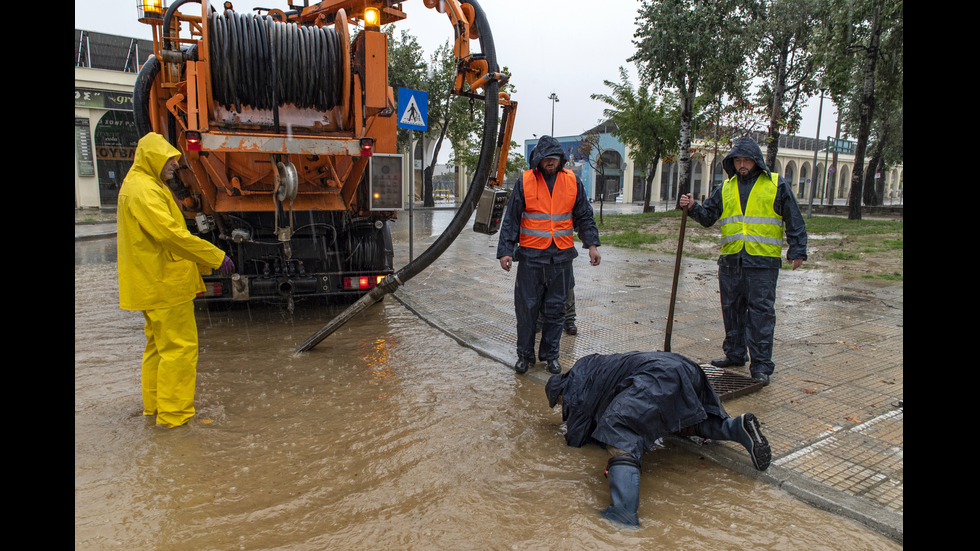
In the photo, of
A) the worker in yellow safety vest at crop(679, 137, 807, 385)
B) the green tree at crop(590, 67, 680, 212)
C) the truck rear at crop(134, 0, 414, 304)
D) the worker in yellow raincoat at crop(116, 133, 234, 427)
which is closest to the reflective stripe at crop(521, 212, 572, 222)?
the worker in yellow safety vest at crop(679, 137, 807, 385)

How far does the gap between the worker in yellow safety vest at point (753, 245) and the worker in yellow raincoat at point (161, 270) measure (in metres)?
3.30

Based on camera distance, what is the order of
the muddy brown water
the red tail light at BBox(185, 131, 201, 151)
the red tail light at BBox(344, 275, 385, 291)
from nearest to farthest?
the muddy brown water
the red tail light at BBox(185, 131, 201, 151)
the red tail light at BBox(344, 275, 385, 291)

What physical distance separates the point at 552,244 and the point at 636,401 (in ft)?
6.28

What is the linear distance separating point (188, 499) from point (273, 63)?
3.71 m

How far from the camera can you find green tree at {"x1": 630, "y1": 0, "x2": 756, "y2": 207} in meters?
19.3

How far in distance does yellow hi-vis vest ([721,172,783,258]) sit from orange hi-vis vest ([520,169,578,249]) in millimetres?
1191

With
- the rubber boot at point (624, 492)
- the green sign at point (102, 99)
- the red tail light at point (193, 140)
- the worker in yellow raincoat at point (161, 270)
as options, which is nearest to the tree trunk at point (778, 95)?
the red tail light at point (193, 140)

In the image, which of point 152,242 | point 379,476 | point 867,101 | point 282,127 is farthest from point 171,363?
point 867,101

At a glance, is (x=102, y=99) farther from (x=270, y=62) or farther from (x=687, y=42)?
(x=270, y=62)

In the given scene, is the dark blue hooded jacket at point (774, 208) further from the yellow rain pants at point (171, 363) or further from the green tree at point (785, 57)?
the green tree at point (785, 57)

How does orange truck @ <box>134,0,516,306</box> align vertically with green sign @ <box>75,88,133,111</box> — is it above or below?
below

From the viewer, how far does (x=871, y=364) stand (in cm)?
472

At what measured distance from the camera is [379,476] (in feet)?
10.2

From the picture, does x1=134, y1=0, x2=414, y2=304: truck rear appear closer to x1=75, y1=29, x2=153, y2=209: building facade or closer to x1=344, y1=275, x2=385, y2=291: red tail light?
x1=344, y1=275, x2=385, y2=291: red tail light
